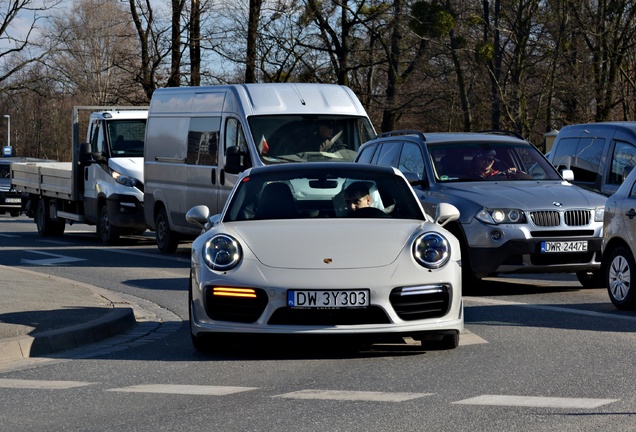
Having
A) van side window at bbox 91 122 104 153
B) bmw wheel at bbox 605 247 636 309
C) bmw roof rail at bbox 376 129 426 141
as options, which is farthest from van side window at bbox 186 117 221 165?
bmw wheel at bbox 605 247 636 309

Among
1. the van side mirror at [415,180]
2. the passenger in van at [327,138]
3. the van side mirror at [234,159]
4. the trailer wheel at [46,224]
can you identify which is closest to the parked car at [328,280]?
the van side mirror at [415,180]

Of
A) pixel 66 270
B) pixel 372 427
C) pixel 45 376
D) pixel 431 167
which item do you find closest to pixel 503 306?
pixel 431 167

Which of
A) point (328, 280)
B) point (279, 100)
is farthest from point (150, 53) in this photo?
point (328, 280)

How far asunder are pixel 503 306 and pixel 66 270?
778 cm

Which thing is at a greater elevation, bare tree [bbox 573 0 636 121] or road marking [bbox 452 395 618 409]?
bare tree [bbox 573 0 636 121]

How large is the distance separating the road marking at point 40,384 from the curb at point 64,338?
1.01 meters

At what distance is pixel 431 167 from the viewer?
1431 cm

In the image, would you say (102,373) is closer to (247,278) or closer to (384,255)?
(247,278)

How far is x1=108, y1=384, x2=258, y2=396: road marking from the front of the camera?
7.27 metres

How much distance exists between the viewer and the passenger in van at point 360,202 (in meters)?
9.48

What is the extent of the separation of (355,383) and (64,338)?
116 inches

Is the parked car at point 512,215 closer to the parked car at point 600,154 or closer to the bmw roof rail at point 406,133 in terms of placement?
the bmw roof rail at point 406,133

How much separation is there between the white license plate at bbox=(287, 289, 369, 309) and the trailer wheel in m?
19.0

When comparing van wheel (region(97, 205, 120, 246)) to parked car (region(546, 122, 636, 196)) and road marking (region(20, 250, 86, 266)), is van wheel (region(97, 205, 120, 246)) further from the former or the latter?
parked car (region(546, 122, 636, 196))
